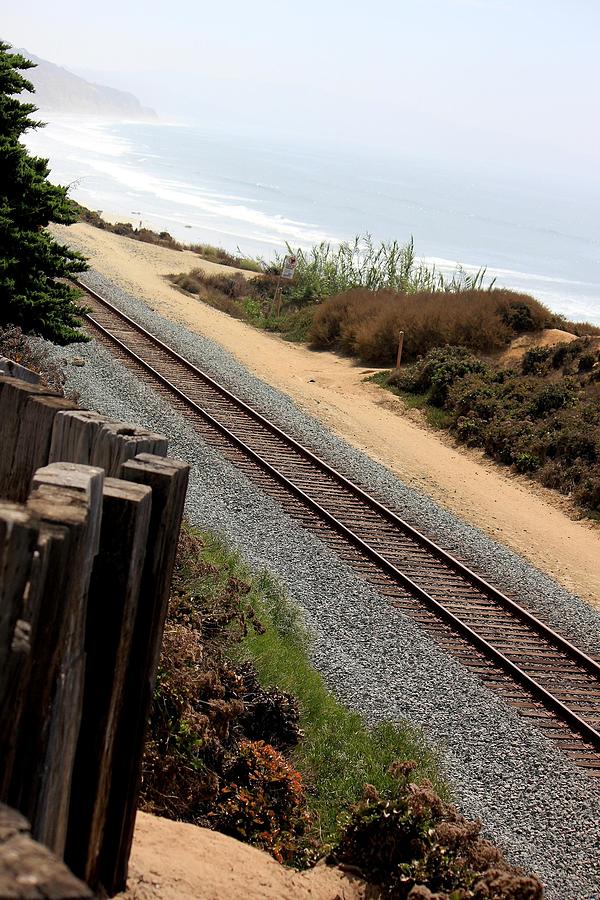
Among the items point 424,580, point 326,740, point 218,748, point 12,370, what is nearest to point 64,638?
point 12,370

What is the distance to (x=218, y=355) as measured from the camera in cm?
2497

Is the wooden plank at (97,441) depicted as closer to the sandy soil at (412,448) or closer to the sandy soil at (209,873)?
the sandy soil at (209,873)

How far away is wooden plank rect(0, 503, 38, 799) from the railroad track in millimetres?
6992

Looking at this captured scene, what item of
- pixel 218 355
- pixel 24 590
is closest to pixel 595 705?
pixel 24 590

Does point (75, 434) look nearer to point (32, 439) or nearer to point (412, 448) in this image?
point (32, 439)

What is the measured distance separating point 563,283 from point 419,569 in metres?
93.3

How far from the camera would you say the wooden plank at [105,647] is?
323 cm

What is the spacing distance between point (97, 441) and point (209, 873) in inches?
92.3

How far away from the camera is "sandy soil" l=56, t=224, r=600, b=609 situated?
16.0m

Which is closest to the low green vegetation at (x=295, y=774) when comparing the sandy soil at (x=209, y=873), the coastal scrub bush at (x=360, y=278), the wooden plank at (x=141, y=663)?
the sandy soil at (x=209, y=873)

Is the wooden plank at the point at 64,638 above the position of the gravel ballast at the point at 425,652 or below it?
above

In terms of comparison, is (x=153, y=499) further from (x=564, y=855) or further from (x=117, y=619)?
(x=564, y=855)

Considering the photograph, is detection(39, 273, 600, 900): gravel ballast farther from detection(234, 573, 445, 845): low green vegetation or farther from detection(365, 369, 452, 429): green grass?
detection(365, 369, 452, 429): green grass

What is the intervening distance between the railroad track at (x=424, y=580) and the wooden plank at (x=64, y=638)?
638cm
